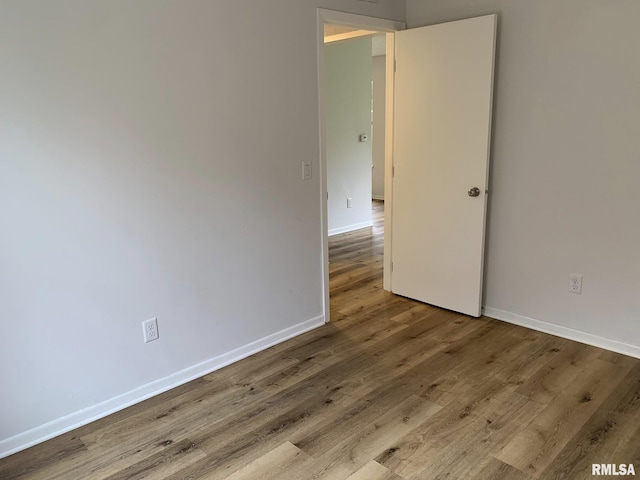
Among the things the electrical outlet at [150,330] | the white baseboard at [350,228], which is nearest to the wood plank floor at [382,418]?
the electrical outlet at [150,330]

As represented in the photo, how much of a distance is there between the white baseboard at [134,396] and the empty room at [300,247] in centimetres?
1

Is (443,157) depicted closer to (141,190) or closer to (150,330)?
(141,190)

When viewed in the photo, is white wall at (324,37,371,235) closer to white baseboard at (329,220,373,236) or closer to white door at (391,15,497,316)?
white baseboard at (329,220,373,236)

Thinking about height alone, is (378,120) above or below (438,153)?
above

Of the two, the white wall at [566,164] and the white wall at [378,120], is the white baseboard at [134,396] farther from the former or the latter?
the white wall at [378,120]

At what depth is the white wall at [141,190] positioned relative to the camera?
2070 mm

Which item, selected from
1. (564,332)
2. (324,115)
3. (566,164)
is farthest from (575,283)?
(324,115)

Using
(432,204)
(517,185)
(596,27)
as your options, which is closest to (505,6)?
(596,27)

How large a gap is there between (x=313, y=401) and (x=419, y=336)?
1035 millimetres

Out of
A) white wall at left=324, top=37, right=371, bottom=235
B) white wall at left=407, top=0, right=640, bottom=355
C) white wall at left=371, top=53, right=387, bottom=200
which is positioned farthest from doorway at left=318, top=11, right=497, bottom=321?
white wall at left=371, top=53, right=387, bottom=200

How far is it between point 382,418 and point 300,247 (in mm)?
1288

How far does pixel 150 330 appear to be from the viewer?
8.39 feet

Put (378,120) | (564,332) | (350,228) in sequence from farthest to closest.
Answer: (378,120)
(350,228)
(564,332)

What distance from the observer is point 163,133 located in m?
2.44
